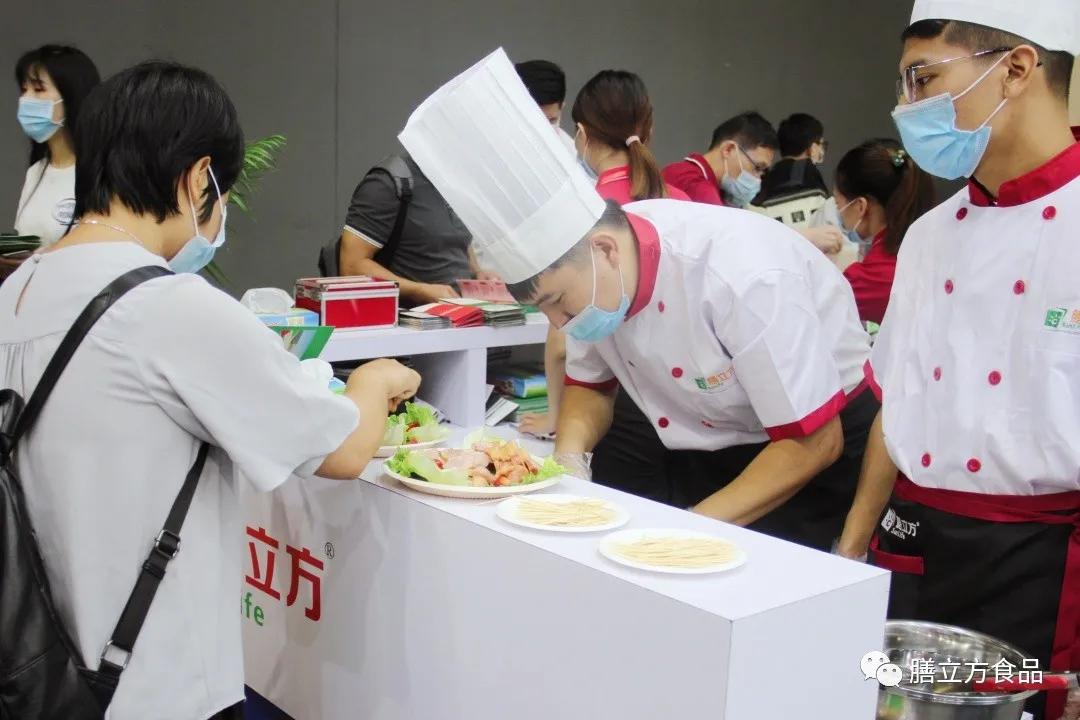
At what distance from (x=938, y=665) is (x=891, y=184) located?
6.76 ft

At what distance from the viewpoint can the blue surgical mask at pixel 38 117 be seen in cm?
312

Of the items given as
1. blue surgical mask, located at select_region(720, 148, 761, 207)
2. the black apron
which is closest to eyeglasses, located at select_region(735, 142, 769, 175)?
blue surgical mask, located at select_region(720, 148, 761, 207)

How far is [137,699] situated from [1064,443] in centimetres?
125

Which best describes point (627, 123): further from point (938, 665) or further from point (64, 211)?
point (938, 665)

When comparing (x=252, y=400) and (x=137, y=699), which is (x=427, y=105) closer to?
(x=252, y=400)

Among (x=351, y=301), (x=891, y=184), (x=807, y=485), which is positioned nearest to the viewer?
(x=807, y=485)

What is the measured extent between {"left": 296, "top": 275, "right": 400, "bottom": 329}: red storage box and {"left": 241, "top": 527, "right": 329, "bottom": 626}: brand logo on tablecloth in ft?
2.87

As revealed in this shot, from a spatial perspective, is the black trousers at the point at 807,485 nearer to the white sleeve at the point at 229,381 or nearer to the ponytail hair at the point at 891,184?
the white sleeve at the point at 229,381

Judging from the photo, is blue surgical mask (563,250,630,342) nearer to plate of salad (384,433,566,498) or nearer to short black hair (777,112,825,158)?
plate of salad (384,433,566,498)

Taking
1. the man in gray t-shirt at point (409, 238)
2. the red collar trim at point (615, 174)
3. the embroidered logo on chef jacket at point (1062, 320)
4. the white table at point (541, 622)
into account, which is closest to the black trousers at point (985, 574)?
the embroidered logo on chef jacket at point (1062, 320)

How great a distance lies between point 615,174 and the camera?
2807 millimetres

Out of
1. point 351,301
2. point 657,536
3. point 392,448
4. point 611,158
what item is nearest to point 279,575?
point 392,448

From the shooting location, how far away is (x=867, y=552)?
1.87 m

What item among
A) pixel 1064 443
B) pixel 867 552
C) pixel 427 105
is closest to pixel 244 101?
pixel 427 105
